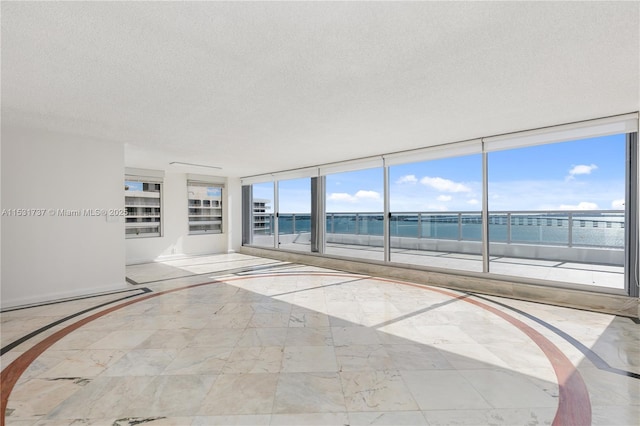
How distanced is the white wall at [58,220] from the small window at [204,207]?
377 centimetres

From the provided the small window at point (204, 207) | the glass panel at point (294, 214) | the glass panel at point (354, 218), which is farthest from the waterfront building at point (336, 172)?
the glass panel at point (354, 218)

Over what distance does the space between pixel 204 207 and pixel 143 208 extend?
1.69 meters

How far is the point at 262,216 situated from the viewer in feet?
31.1

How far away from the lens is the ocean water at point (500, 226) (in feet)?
18.6

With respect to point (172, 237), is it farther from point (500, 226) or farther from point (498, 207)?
point (500, 226)

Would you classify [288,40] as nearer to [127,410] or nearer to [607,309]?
[127,410]

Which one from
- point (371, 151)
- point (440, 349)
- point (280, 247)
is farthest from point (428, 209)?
point (440, 349)

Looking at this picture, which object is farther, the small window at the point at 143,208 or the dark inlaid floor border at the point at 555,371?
the small window at the point at 143,208

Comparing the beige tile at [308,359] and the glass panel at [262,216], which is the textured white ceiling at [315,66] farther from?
the glass panel at [262,216]

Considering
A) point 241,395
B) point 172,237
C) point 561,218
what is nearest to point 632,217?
point 561,218

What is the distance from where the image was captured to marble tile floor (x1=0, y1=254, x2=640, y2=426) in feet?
5.90

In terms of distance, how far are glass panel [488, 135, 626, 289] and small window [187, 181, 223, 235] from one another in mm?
7621

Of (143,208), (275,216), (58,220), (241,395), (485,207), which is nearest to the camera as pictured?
(241,395)

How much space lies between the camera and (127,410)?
182 cm
